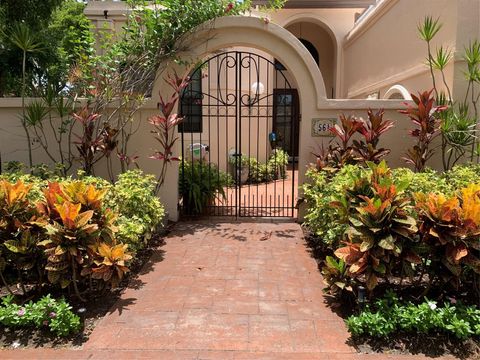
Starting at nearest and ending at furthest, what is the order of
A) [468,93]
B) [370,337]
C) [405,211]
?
[370,337], [405,211], [468,93]

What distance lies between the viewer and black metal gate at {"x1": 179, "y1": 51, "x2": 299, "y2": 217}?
7543 millimetres

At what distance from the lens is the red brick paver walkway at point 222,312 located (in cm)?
344

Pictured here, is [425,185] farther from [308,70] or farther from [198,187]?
[198,187]

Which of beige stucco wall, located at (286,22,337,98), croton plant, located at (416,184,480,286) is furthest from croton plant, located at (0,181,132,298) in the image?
beige stucco wall, located at (286,22,337,98)

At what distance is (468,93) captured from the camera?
20.4 ft

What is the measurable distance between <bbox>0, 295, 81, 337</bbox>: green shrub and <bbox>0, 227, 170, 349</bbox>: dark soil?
55mm

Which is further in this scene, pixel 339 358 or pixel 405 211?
pixel 405 211

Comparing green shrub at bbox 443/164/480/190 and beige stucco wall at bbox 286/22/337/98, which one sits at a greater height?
beige stucco wall at bbox 286/22/337/98

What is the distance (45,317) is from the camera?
3.65m

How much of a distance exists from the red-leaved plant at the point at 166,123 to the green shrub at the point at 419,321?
393 centimetres

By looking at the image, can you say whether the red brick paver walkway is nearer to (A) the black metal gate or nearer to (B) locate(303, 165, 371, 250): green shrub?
(B) locate(303, 165, 371, 250): green shrub

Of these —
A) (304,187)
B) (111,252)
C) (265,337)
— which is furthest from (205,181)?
(265,337)

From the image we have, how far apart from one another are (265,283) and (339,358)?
4.87 feet

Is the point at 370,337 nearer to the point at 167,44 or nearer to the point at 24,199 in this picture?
the point at 24,199
